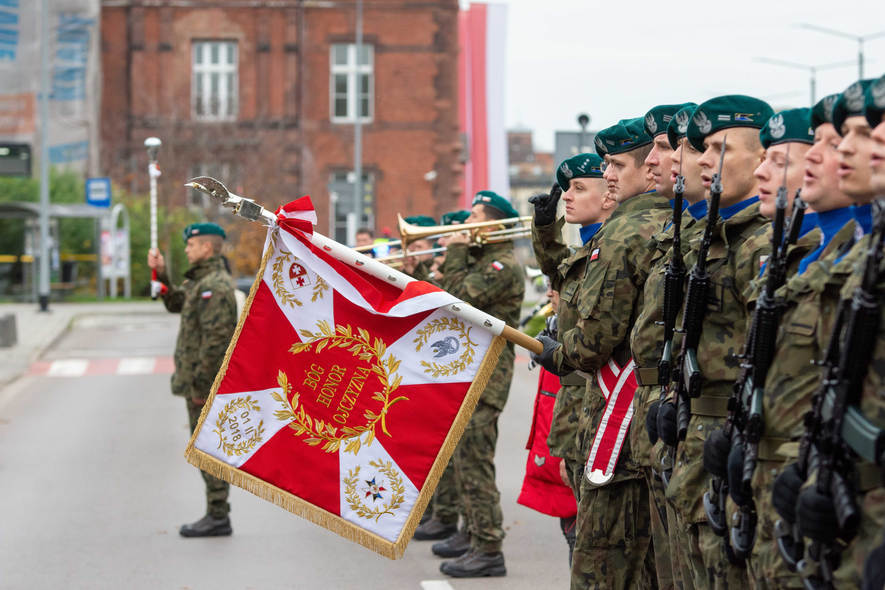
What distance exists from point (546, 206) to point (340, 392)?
131 cm

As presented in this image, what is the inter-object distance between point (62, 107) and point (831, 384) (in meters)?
40.2

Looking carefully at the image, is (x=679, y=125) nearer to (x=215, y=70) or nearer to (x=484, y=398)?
(x=484, y=398)

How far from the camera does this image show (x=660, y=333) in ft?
12.6

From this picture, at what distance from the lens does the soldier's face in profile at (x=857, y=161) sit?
101 inches

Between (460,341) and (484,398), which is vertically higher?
(460,341)

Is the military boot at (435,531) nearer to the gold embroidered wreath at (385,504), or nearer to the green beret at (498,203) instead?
the green beret at (498,203)

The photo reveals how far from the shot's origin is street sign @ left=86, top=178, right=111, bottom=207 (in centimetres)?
2781

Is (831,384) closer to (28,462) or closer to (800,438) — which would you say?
(800,438)

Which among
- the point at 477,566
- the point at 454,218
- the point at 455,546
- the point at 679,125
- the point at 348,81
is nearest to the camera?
the point at 679,125

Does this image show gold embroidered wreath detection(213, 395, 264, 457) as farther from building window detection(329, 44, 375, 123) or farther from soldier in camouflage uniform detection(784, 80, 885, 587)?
building window detection(329, 44, 375, 123)

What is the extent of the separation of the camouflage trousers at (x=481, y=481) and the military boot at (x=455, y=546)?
0.14 m

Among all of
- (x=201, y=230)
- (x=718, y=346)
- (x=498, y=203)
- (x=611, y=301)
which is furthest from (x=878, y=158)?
(x=201, y=230)

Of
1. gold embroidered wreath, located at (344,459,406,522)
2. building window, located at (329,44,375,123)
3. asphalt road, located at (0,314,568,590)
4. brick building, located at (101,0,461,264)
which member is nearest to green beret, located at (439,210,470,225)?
asphalt road, located at (0,314,568,590)

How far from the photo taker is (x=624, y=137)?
4586 millimetres
